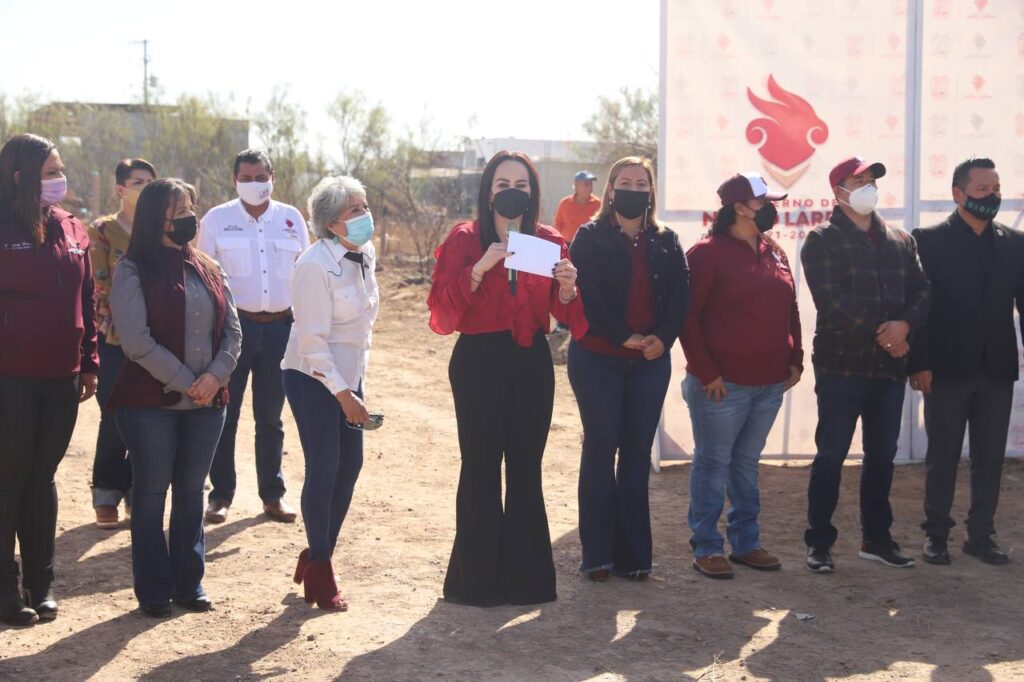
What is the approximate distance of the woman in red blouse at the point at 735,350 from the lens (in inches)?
236

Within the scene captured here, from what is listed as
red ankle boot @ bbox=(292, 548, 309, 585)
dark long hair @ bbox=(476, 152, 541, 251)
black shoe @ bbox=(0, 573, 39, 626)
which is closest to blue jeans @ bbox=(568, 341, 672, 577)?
dark long hair @ bbox=(476, 152, 541, 251)

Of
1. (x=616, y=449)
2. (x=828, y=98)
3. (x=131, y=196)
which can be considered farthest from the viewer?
(x=828, y=98)

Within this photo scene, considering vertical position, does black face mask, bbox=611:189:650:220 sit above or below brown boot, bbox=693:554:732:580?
above

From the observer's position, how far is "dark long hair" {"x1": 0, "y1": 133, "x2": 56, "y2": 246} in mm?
5148

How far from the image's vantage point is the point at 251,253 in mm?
6926

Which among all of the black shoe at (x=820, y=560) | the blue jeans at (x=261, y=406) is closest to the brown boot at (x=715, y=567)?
the black shoe at (x=820, y=560)

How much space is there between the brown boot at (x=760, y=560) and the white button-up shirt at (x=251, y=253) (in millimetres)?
3030

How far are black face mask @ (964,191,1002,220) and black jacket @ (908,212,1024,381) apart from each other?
0.35 feet

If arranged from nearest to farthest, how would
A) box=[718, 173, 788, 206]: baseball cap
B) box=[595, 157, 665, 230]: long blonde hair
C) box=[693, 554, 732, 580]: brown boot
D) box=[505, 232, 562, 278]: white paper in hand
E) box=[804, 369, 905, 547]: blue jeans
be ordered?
1. box=[505, 232, 562, 278]: white paper in hand
2. box=[595, 157, 665, 230]: long blonde hair
3. box=[718, 173, 788, 206]: baseball cap
4. box=[693, 554, 732, 580]: brown boot
5. box=[804, 369, 905, 547]: blue jeans

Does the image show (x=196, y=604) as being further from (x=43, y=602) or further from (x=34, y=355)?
(x=34, y=355)

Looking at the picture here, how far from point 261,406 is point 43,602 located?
2.03 meters

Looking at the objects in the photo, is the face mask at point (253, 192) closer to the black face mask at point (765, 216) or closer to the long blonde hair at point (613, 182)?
the long blonde hair at point (613, 182)

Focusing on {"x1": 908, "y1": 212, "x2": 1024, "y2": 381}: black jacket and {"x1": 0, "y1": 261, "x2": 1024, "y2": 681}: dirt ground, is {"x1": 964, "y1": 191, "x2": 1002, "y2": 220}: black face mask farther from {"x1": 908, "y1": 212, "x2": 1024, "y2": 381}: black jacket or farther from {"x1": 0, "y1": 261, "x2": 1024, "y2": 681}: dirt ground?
{"x1": 0, "y1": 261, "x2": 1024, "y2": 681}: dirt ground

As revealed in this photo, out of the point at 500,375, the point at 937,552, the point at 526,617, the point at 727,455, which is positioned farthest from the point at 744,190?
the point at 526,617
